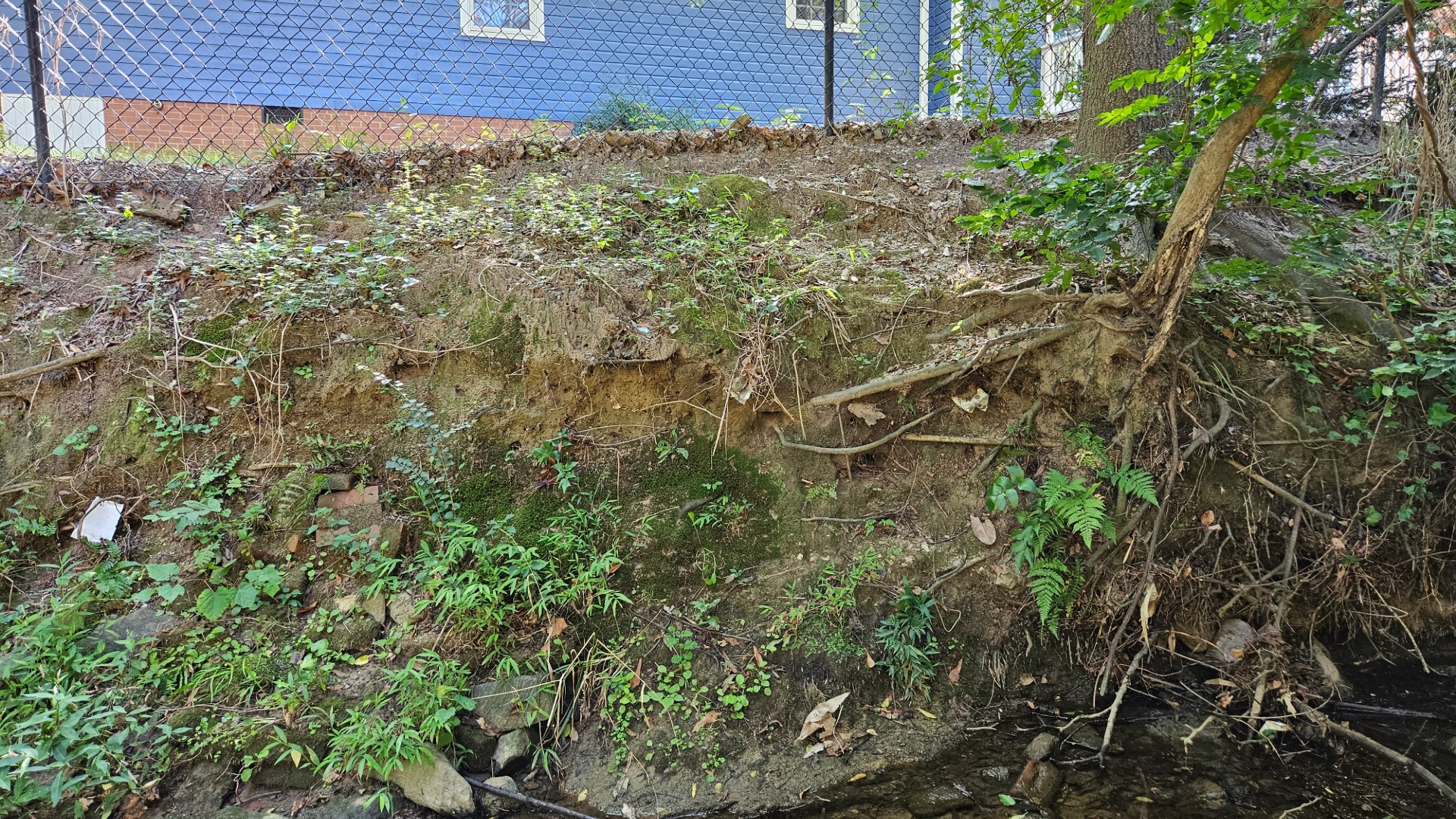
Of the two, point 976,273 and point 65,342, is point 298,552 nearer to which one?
point 65,342

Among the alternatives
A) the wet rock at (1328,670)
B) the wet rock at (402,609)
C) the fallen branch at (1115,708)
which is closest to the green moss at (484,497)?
the wet rock at (402,609)

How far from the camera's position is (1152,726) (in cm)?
319

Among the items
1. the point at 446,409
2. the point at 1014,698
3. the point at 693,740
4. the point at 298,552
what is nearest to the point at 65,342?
the point at 298,552

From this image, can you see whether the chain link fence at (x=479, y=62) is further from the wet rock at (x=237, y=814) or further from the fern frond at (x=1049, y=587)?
the wet rock at (x=237, y=814)

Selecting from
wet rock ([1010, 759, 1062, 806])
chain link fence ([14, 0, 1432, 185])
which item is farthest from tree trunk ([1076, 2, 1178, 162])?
wet rock ([1010, 759, 1062, 806])

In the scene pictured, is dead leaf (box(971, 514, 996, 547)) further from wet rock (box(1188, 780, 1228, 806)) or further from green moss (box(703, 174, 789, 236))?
green moss (box(703, 174, 789, 236))

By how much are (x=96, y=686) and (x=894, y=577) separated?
3.52 metres

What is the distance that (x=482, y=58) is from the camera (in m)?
8.41

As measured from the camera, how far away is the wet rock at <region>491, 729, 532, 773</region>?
9.68 ft

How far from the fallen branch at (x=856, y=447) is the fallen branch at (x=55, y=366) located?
360 centimetres

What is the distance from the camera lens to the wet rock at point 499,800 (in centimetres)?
281

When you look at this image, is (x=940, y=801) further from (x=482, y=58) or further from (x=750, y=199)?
(x=482, y=58)

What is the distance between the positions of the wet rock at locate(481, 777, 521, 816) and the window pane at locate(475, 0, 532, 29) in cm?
814

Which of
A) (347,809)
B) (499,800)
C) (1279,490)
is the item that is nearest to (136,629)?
(347,809)
